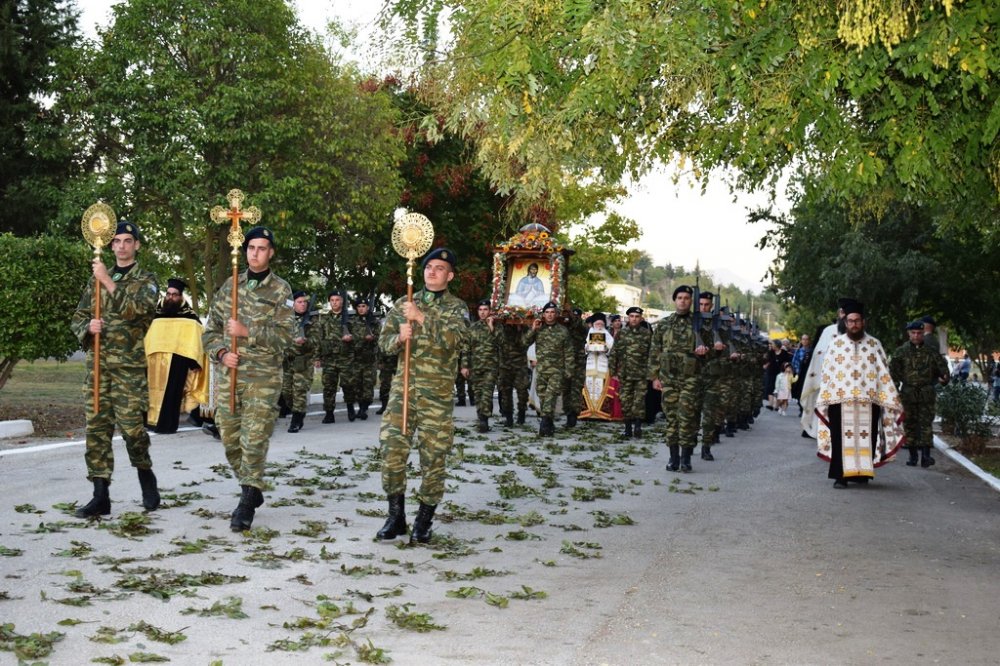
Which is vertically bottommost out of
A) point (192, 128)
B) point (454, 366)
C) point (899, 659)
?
point (899, 659)

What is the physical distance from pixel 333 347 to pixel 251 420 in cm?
1181

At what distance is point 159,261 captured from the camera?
3444cm

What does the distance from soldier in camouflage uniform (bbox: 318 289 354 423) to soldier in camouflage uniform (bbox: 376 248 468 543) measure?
1188cm

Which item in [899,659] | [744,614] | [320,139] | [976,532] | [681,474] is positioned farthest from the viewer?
[320,139]

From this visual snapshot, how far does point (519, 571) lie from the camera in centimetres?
792

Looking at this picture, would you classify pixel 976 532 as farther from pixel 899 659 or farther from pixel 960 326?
pixel 960 326

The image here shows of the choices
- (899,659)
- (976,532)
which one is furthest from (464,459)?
(899,659)

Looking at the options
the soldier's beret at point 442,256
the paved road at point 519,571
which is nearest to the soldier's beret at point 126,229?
the paved road at point 519,571

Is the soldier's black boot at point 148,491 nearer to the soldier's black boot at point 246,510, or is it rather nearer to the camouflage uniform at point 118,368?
the camouflage uniform at point 118,368

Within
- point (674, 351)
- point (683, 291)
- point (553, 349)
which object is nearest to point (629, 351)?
point (553, 349)

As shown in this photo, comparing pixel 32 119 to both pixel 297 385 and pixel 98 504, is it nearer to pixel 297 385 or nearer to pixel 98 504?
pixel 297 385

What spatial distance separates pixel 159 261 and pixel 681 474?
929 inches

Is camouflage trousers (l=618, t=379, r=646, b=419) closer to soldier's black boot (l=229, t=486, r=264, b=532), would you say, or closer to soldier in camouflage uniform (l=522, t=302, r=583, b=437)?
soldier in camouflage uniform (l=522, t=302, r=583, b=437)

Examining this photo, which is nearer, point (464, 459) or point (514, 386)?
point (464, 459)
